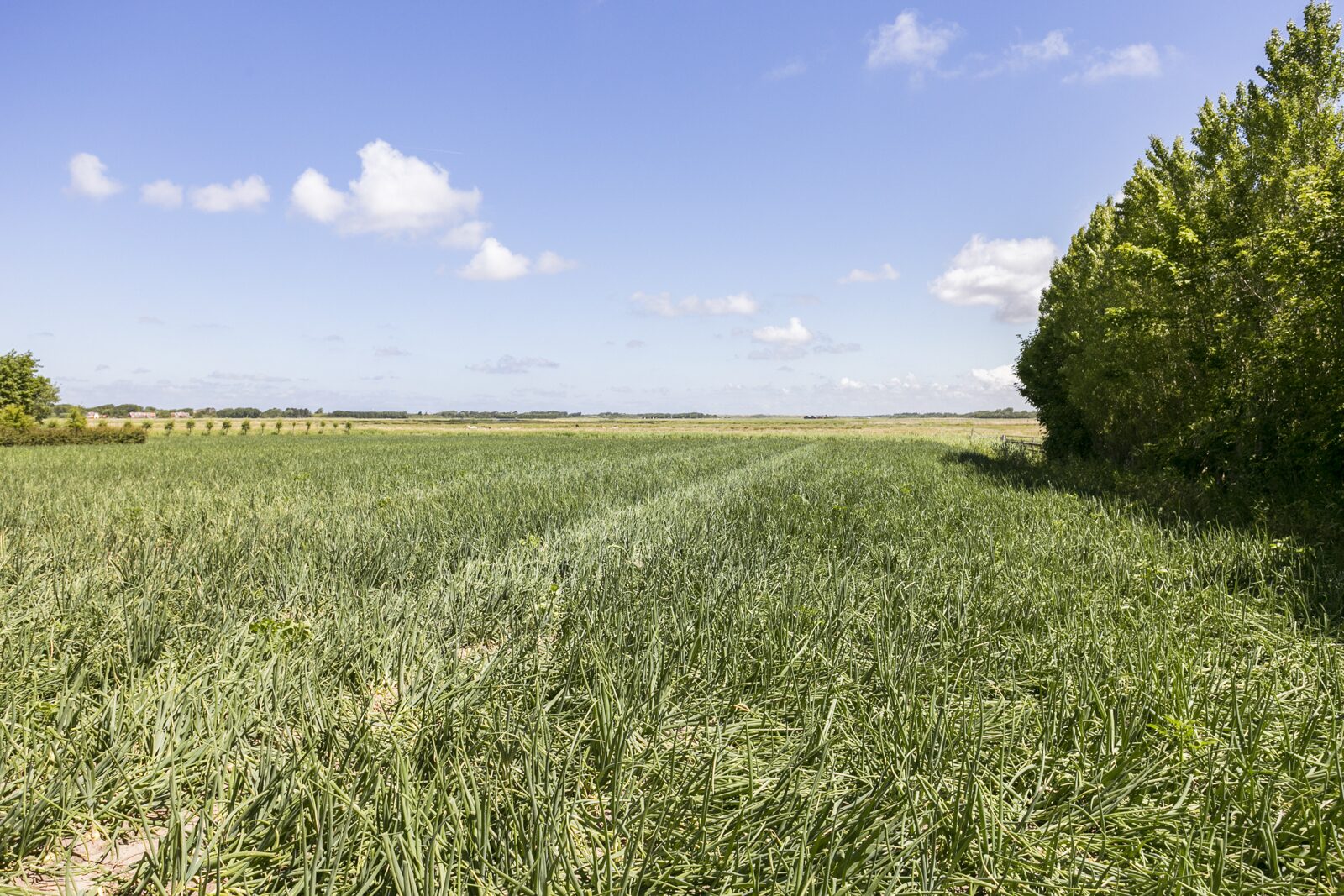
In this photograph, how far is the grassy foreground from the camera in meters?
1.78

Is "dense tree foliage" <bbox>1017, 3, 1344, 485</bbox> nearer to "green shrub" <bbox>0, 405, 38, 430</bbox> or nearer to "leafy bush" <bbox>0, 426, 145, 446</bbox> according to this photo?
"leafy bush" <bbox>0, 426, 145, 446</bbox>

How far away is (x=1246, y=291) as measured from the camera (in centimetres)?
1119

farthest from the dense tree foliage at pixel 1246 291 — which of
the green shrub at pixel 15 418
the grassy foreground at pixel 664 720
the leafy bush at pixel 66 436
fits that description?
the green shrub at pixel 15 418

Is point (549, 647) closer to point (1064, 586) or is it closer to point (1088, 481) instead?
point (1064, 586)

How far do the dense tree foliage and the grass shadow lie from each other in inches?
27.8

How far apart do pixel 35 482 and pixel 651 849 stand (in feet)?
50.7

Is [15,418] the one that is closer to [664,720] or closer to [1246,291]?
[664,720]

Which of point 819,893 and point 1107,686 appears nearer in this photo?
point 819,893

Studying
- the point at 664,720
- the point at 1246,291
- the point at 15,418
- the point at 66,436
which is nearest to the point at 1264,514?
the point at 1246,291

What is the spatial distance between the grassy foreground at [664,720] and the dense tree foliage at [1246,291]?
588 cm

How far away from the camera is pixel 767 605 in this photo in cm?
396

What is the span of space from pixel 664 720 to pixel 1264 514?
9682 millimetres

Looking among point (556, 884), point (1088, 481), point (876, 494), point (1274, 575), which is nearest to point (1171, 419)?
point (1088, 481)

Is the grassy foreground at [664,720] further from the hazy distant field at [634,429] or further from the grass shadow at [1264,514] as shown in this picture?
the hazy distant field at [634,429]
